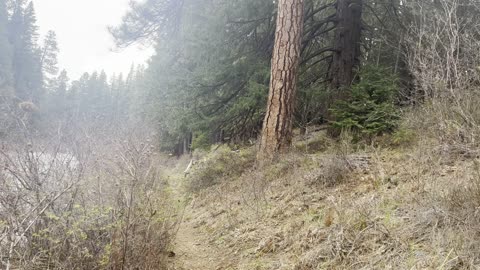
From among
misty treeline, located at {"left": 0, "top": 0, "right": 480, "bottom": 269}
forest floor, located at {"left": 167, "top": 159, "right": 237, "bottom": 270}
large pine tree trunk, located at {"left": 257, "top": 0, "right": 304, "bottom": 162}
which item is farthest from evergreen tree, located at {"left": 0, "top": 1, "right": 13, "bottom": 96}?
forest floor, located at {"left": 167, "top": 159, "right": 237, "bottom": 270}

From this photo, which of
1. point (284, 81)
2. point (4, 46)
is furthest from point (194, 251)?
point (4, 46)

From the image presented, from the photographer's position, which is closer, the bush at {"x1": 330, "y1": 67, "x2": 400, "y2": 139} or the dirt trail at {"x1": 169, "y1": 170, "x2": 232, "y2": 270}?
the dirt trail at {"x1": 169, "y1": 170, "x2": 232, "y2": 270}

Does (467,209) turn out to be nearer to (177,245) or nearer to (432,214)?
(432,214)

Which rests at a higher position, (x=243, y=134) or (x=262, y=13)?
(x=262, y=13)

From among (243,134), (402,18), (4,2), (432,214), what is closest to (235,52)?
(243,134)

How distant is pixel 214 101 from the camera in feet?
27.9

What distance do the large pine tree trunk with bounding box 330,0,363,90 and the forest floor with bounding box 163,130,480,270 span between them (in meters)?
2.96

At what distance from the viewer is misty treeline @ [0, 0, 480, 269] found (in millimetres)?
2914

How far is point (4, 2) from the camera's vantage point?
4031 cm

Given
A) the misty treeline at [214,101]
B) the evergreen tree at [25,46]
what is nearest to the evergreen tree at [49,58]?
the evergreen tree at [25,46]

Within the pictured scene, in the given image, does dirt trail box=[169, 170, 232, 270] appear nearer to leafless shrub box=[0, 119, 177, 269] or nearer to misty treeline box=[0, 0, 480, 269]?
misty treeline box=[0, 0, 480, 269]

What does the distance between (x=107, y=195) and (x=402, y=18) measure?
8106mm

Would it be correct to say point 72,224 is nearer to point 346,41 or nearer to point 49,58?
point 346,41

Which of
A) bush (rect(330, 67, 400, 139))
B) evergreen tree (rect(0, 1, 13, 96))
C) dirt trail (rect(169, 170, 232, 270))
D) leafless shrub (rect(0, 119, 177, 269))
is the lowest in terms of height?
dirt trail (rect(169, 170, 232, 270))
